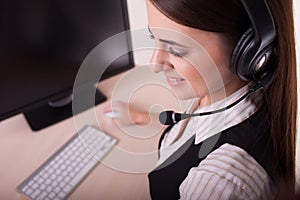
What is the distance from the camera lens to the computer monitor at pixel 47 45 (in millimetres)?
747

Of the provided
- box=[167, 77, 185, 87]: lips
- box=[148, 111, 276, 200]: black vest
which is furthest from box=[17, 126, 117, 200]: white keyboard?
box=[167, 77, 185, 87]: lips

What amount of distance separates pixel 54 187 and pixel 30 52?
0.32 meters

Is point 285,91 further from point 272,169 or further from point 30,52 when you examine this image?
point 30,52

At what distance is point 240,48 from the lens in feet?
1.76

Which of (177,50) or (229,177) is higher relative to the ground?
(177,50)

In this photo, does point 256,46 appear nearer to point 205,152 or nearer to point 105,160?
point 205,152

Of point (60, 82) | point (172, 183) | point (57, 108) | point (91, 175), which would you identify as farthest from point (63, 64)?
point (172, 183)

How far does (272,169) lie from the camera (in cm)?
61

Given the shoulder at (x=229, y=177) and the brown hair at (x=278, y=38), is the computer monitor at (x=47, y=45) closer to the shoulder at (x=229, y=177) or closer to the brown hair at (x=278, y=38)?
the brown hair at (x=278, y=38)

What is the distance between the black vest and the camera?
23.5 inches

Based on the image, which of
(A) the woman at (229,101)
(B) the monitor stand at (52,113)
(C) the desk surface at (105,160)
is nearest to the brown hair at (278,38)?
(A) the woman at (229,101)

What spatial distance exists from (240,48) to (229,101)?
0.49 feet

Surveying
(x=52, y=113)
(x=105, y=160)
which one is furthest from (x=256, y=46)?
(x=52, y=113)

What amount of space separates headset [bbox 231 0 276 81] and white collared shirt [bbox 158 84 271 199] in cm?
7
